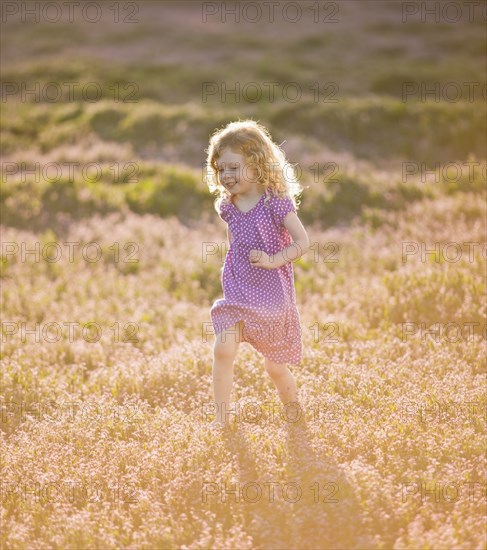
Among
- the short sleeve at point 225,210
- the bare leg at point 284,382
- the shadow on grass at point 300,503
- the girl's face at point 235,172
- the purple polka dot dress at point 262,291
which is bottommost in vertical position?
the shadow on grass at point 300,503

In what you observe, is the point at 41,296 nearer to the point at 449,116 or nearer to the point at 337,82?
the point at 449,116

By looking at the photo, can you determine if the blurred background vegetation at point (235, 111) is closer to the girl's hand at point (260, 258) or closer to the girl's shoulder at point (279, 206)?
the girl's shoulder at point (279, 206)

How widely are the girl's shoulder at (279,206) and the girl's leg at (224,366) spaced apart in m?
0.89

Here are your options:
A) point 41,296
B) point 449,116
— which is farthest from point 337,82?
point 41,296

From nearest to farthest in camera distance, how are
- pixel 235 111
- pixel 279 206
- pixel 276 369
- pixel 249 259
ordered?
pixel 249 259 < pixel 279 206 < pixel 276 369 < pixel 235 111

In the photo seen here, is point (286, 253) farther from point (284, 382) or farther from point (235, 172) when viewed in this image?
point (284, 382)

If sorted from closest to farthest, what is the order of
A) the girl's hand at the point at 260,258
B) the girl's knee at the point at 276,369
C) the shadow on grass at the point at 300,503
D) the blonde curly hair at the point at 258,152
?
the shadow on grass at the point at 300,503, the girl's hand at the point at 260,258, the blonde curly hair at the point at 258,152, the girl's knee at the point at 276,369

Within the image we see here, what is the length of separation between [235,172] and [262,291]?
0.96 meters

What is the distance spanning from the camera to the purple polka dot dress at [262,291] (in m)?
5.04

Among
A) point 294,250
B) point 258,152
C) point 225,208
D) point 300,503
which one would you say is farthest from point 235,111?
point 300,503

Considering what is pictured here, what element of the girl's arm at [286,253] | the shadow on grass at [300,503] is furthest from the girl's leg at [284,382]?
the girl's arm at [286,253]

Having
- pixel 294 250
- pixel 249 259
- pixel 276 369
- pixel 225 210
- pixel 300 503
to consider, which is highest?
pixel 225 210

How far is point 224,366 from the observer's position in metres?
5.09

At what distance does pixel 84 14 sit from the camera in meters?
45.9
